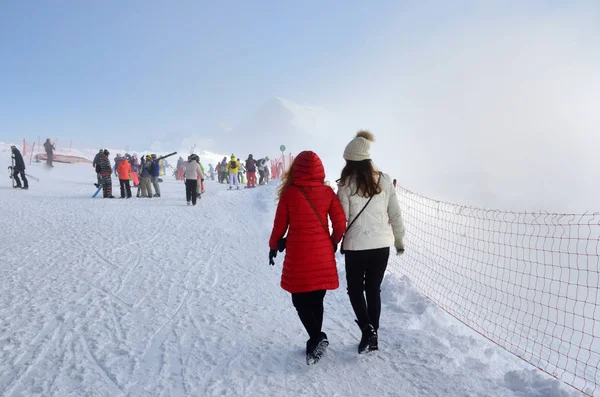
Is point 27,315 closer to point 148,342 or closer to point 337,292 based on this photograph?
point 148,342

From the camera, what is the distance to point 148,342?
11.9ft

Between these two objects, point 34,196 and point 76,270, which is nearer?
point 76,270

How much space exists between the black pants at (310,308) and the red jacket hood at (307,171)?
0.90 metres

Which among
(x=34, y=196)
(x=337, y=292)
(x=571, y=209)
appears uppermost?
(x=34, y=196)

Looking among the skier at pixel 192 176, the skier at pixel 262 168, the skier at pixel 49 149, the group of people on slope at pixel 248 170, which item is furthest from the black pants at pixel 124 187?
the skier at pixel 49 149

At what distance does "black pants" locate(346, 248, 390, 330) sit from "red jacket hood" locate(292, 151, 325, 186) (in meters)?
0.68

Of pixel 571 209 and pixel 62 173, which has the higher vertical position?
pixel 62 173

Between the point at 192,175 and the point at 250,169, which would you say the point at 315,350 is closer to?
the point at 192,175

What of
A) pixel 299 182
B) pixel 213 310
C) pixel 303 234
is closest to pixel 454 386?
pixel 303 234

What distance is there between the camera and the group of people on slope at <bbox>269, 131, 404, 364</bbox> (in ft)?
9.69

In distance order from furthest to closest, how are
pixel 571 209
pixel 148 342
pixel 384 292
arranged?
pixel 571 209 → pixel 384 292 → pixel 148 342

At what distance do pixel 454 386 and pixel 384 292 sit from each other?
2.24m

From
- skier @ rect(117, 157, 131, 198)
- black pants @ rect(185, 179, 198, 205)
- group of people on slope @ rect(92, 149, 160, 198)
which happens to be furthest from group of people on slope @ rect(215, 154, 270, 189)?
black pants @ rect(185, 179, 198, 205)

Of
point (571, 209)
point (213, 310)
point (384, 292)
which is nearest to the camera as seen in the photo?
point (213, 310)
